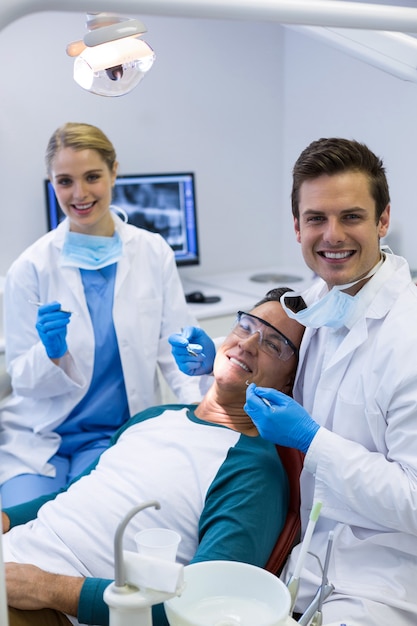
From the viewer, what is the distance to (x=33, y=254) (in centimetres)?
215

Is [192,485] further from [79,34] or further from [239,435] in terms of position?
[79,34]

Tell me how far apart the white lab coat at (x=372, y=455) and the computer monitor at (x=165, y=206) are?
77.3 inches

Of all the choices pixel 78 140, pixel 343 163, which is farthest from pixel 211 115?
pixel 343 163

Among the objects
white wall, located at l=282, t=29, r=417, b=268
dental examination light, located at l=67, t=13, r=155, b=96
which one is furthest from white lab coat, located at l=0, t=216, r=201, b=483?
dental examination light, located at l=67, t=13, r=155, b=96

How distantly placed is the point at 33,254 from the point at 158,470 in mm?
915

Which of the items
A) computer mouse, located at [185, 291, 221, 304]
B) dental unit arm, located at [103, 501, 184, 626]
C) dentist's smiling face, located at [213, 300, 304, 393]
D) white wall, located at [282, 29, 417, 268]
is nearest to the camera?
dental unit arm, located at [103, 501, 184, 626]

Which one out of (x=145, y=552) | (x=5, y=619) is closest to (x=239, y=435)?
(x=145, y=552)

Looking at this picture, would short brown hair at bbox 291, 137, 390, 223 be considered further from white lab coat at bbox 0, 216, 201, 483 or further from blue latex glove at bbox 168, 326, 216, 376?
white lab coat at bbox 0, 216, 201, 483

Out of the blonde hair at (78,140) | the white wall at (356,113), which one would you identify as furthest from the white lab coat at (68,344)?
the white wall at (356,113)

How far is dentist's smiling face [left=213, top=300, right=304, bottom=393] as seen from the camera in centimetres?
162

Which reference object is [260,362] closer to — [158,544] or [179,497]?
[179,497]

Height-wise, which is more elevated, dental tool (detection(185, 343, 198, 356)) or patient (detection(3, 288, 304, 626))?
dental tool (detection(185, 343, 198, 356))

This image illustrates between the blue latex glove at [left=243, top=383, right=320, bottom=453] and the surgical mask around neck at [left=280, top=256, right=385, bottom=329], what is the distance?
0.18 meters

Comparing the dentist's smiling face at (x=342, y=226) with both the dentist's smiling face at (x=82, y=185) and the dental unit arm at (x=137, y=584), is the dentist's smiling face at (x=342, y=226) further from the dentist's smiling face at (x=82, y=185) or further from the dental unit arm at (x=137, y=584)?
the dentist's smiling face at (x=82, y=185)
